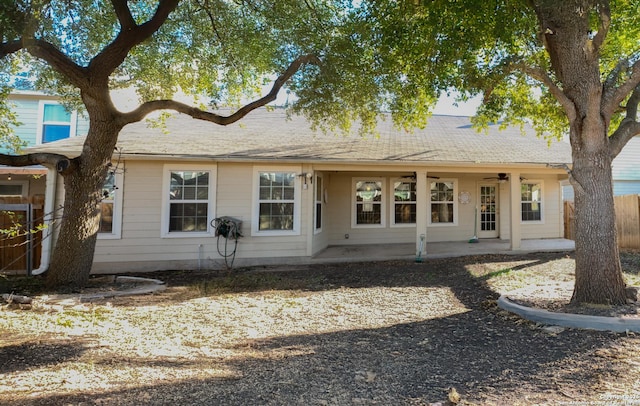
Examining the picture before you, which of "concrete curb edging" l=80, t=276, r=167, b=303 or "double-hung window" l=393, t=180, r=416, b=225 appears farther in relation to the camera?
"double-hung window" l=393, t=180, r=416, b=225

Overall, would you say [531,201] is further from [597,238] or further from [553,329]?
[553,329]

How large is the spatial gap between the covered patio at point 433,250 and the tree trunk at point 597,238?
4942 millimetres

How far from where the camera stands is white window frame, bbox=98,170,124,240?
8477 mm

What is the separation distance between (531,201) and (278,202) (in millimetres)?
9151

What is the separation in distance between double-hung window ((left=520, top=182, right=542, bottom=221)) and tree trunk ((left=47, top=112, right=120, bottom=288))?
41.1 feet

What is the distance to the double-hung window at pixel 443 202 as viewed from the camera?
12.1 meters

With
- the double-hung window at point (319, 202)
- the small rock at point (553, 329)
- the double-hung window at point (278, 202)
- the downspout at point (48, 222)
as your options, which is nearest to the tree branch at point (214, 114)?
the double-hung window at point (278, 202)

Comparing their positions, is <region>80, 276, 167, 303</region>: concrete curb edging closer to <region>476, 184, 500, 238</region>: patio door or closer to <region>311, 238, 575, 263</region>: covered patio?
<region>311, 238, 575, 263</region>: covered patio

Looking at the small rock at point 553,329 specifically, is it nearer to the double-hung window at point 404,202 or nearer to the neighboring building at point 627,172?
the double-hung window at point 404,202

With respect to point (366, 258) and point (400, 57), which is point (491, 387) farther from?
point (366, 258)

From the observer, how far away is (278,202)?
9328mm

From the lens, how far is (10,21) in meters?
5.20

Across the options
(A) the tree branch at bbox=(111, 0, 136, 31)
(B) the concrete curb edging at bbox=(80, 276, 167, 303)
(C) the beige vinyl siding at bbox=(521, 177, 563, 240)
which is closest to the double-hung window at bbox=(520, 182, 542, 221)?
(C) the beige vinyl siding at bbox=(521, 177, 563, 240)

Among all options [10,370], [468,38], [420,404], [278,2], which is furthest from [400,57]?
[10,370]
